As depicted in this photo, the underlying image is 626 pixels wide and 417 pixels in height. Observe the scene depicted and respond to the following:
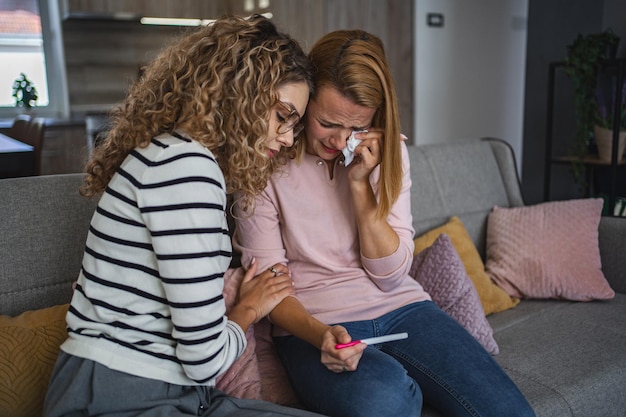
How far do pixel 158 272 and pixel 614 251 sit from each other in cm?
163

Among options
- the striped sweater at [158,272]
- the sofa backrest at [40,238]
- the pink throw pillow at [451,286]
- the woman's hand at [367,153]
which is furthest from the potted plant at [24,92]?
the striped sweater at [158,272]

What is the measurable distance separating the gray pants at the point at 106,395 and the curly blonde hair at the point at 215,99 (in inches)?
13.6

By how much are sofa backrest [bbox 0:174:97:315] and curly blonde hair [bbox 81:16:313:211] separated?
28 centimetres

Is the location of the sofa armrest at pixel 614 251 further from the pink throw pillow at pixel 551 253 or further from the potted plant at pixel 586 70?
the potted plant at pixel 586 70

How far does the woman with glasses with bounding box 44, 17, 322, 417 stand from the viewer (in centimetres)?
93

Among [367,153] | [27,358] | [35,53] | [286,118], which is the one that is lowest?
[27,358]

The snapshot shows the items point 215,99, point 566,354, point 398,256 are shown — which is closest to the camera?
point 215,99

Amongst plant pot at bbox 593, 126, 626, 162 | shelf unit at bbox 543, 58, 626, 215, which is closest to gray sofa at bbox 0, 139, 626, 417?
shelf unit at bbox 543, 58, 626, 215

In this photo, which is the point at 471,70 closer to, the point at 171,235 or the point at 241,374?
the point at 241,374

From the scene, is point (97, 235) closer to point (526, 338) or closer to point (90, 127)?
point (526, 338)

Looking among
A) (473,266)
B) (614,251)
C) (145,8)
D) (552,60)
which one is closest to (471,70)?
(552,60)

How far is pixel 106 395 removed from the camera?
3.14ft

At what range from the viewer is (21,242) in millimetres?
1324

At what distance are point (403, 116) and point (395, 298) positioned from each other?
2.98m
